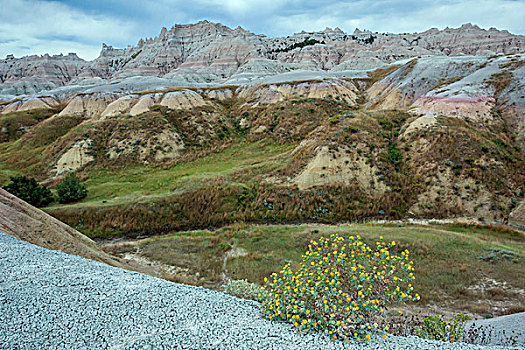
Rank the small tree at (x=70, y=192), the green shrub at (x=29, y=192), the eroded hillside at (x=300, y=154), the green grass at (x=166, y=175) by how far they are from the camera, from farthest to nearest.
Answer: the green grass at (x=166, y=175) < the small tree at (x=70, y=192) < the green shrub at (x=29, y=192) < the eroded hillside at (x=300, y=154)

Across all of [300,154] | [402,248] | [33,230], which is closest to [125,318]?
[33,230]

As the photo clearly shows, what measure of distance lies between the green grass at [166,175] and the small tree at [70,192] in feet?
2.56

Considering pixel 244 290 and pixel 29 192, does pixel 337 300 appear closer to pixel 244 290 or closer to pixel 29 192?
pixel 244 290

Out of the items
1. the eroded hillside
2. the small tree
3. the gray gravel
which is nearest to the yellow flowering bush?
the gray gravel

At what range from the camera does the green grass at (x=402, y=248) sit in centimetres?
1203

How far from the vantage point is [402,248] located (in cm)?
1548

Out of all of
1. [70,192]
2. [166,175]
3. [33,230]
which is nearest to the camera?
[33,230]

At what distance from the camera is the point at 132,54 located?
446ft

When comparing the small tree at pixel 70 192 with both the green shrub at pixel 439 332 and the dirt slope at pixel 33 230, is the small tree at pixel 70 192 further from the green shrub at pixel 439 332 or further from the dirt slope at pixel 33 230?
the green shrub at pixel 439 332

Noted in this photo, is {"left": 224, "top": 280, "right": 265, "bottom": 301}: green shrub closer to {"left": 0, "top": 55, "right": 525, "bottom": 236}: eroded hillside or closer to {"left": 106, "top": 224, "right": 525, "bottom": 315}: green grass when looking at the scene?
{"left": 106, "top": 224, "right": 525, "bottom": 315}: green grass

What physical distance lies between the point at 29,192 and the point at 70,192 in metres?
3.01

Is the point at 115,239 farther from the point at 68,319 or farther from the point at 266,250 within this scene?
the point at 68,319

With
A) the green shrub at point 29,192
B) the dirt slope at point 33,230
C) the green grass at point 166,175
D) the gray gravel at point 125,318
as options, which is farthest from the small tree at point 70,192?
the gray gravel at point 125,318

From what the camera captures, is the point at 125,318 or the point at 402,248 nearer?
the point at 125,318
